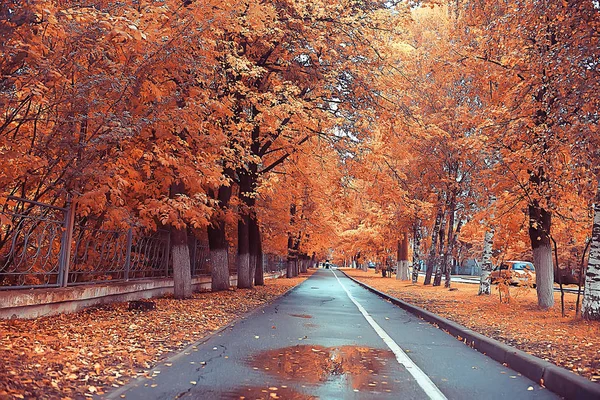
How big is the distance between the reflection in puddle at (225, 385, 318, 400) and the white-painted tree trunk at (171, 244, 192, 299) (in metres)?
9.50

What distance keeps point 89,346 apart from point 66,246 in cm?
351

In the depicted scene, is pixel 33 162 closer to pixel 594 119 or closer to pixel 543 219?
pixel 594 119

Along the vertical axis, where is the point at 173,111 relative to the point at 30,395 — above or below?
above

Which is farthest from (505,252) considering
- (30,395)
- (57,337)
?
(30,395)

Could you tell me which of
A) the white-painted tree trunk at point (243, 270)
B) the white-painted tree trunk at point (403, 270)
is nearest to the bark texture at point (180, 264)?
the white-painted tree trunk at point (243, 270)

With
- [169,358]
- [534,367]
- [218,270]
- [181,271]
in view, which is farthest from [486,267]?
[169,358]

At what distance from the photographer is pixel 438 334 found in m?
11.3

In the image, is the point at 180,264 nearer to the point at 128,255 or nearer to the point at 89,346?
the point at 128,255

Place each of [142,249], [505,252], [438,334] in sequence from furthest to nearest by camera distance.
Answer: [505,252] → [142,249] → [438,334]

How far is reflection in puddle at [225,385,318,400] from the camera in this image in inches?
212

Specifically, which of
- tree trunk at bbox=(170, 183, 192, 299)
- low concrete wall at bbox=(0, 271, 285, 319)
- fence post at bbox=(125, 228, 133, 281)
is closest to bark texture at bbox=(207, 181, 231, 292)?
tree trunk at bbox=(170, 183, 192, 299)

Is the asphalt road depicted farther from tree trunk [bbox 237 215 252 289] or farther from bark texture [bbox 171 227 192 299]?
tree trunk [bbox 237 215 252 289]

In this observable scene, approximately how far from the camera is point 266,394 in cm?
551

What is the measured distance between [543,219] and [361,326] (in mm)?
7448
